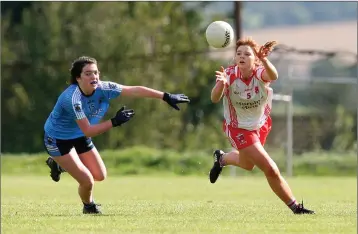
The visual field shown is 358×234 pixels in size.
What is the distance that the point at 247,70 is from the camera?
12031 mm

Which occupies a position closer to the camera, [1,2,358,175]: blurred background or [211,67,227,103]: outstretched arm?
[211,67,227,103]: outstretched arm

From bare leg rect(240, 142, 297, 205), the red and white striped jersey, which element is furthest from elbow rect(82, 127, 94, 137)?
bare leg rect(240, 142, 297, 205)

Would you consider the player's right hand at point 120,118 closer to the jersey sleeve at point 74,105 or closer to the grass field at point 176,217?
the jersey sleeve at point 74,105

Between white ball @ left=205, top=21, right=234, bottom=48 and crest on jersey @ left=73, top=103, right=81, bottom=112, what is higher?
white ball @ left=205, top=21, right=234, bottom=48

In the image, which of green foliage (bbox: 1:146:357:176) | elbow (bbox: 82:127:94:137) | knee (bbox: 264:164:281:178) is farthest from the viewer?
green foliage (bbox: 1:146:357:176)

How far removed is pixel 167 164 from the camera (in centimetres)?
3014

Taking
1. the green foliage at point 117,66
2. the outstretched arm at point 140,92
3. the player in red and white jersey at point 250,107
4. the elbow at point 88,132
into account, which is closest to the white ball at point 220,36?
the player in red and white jersey at point 250,107

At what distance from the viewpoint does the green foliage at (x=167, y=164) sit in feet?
96.6

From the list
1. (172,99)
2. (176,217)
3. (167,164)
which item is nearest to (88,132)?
(172,99)

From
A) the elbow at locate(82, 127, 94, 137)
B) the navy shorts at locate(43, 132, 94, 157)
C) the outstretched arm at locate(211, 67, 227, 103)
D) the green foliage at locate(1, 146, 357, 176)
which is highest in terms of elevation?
the outstretched arm at locate(211, 67, 227, 103)

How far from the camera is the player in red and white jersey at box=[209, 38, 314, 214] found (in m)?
11.9

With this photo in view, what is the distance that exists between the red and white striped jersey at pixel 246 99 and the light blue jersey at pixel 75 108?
1.32 m

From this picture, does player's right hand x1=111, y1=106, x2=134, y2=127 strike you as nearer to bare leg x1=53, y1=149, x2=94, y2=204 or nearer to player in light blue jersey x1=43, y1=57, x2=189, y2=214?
player in light blue jersey x1=43, y1=57, x2=189, y2=214

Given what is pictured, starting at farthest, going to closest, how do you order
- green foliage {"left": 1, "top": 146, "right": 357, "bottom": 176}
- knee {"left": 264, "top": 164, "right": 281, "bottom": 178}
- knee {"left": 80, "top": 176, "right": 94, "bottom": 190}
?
1. green foliage {"left": 1, "top": 146, "right": 357, "bottom": 176}
2. knee {"left": 80, "top": 176, "right": 94, "bottom": 190}
3. knee {"left": 264, "top": 164, "right": 281, "bottom": 178}
